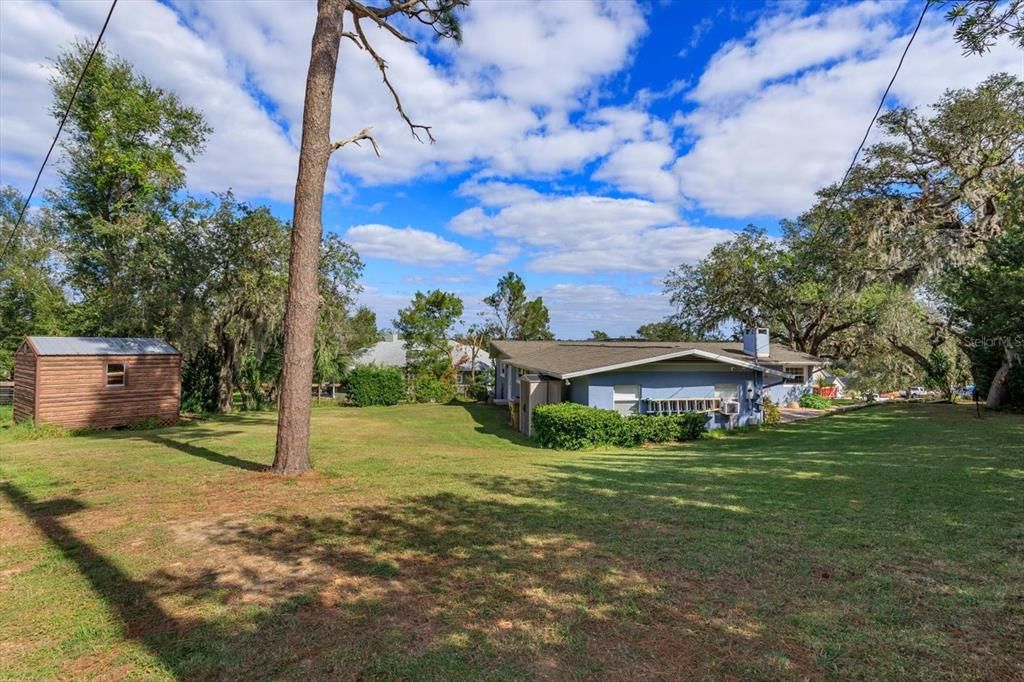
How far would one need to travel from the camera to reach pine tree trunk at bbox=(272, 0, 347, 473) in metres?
7.65

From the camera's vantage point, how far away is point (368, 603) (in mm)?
3541

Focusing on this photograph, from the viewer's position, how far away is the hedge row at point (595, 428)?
1459cm

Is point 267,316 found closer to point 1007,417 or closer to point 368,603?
point 368,603

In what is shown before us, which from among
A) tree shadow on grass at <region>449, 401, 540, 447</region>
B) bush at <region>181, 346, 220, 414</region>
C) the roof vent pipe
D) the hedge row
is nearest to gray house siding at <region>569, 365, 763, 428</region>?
the hedge row

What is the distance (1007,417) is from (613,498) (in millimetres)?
17096

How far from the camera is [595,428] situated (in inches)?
578

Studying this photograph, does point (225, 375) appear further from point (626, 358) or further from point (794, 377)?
point (794, 377)

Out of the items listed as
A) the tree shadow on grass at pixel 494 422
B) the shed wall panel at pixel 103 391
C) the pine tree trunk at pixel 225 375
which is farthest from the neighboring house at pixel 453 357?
the shed wall panel at pixel 103 391

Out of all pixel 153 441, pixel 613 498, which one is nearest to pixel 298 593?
pixel 613 498

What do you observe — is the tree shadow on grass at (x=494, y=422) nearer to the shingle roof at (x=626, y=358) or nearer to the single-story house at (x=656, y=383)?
the single-story house at (x=656, y=383)

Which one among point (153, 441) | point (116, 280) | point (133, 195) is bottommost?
point (153, 441)

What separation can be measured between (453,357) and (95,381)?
28586 mm

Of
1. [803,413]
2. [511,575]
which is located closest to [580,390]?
[803,413]

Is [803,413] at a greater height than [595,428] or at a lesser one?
lesser
